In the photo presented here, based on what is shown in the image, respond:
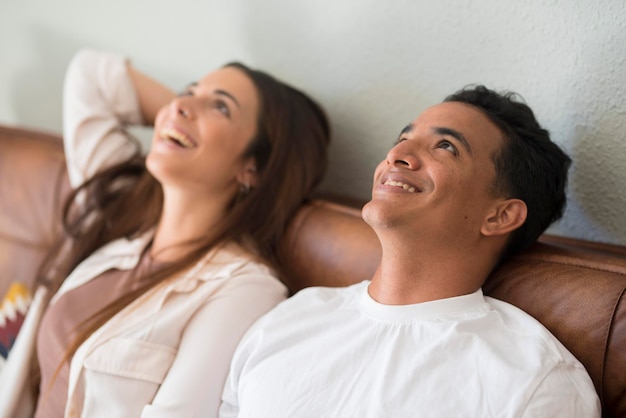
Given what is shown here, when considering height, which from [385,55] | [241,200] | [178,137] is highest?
[385,55]

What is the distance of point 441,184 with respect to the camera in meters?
1.00

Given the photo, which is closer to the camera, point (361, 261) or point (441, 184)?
point (441, 184)

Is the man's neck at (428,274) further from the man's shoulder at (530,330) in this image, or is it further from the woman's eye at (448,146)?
the woman's eye at (448,146)

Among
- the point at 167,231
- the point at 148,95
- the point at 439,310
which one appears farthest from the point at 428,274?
the point at 148,95

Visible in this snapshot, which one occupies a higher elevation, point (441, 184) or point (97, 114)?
point (441, 184)

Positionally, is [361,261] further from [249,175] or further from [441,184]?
[249,175]

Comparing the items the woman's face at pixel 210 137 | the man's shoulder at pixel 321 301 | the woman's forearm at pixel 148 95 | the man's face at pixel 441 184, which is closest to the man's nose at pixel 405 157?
the man's face at pixel 441 184

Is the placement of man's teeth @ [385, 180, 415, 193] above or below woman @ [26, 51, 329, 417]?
above

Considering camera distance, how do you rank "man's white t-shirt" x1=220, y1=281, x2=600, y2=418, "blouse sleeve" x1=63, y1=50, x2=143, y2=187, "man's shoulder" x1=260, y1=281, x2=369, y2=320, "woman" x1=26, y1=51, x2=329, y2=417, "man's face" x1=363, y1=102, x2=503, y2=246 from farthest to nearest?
"blouse sleeve" x1=63, y1=50, x2=143, y2=187, "woman" x1=26, y1=51, x2=329, y2=417, "man's shoulder" x1=260, y1=281, x2=369, y2=320, "man's face" x1=363, y1=102, x2=503, y2=246, "man's white t-shirt" x1=220, y1=281, x2=600, y2=418

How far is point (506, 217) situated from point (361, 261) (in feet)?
0.99

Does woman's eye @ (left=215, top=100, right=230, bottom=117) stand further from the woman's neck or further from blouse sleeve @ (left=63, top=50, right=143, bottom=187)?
blouse sleeve @ (left=63, top=50, right=143, bottom=187)

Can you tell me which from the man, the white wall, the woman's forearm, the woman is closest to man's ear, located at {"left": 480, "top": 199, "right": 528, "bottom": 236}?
the man

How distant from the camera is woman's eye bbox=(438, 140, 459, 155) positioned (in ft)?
3.39

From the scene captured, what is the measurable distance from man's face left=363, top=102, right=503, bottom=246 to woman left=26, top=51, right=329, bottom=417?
40 centimetres
